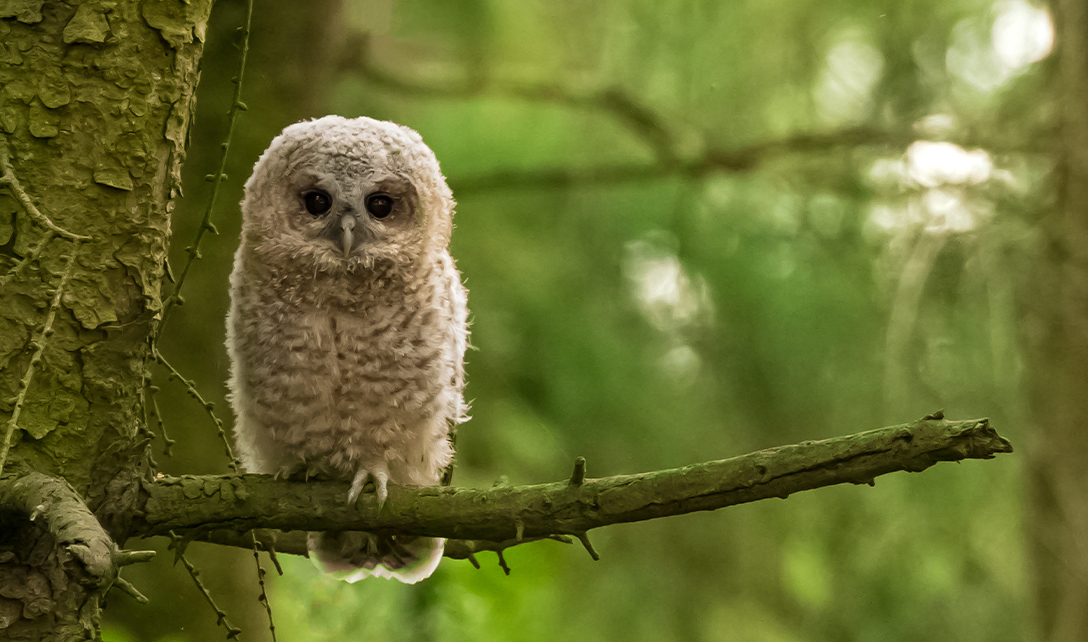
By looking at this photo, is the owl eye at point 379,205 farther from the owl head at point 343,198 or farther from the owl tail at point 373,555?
the owl tail at point 373,555

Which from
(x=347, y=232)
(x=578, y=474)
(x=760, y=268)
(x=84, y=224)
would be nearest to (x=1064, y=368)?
(x=760, y=268)

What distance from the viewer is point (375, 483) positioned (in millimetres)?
978

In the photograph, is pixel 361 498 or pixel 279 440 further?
pixel 279 440

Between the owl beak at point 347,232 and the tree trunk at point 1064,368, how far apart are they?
5.64 ft

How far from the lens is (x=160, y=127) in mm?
961

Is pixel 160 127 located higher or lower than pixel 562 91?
lower

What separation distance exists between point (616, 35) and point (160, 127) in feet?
4.92

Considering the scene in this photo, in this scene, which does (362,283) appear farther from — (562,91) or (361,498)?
(562,91)

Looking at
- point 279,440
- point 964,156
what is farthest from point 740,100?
point 279,440

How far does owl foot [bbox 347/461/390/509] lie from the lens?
95 centimetres

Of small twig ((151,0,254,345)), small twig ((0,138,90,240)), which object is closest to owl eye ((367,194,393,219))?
small twig ((151,0,254,345))

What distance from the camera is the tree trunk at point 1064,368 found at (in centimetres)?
187

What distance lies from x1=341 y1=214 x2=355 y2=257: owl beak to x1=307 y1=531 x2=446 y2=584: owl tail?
398mm

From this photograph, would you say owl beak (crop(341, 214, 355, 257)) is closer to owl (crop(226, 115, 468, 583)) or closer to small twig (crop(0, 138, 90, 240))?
owl (crop(226, 115, 468, 583))
